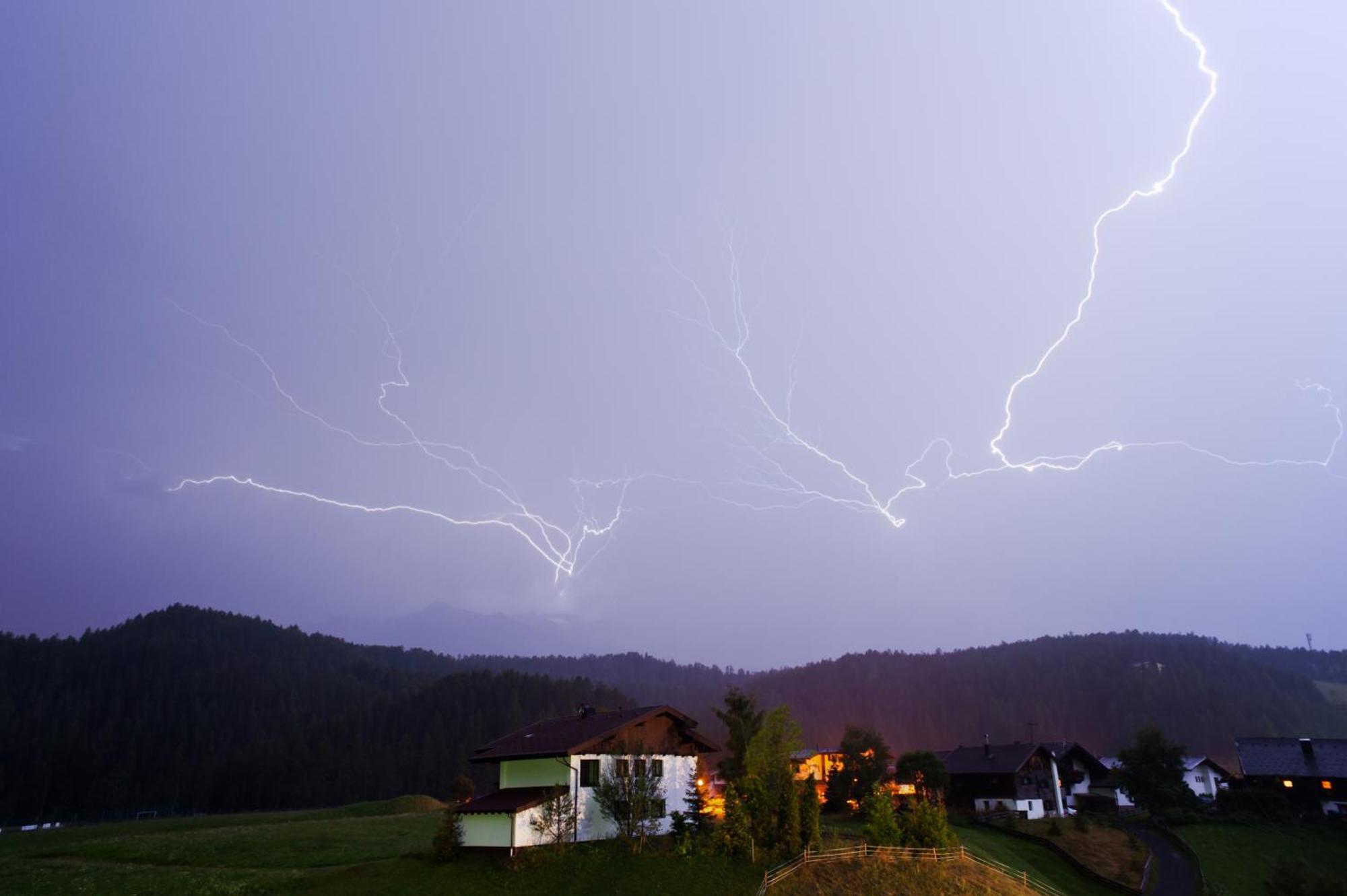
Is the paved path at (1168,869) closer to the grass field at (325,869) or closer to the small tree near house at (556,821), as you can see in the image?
the grass field at (325,869)

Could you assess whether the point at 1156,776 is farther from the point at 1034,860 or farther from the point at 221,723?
the point at 221,723

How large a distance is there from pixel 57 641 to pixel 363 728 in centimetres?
5865

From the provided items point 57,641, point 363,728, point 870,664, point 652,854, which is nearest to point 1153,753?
point 652,854

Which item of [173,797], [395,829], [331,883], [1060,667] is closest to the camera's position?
[331,883]

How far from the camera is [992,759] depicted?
52.2 m

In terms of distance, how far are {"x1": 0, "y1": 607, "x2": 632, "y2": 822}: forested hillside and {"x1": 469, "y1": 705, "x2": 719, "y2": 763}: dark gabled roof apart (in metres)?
63.7

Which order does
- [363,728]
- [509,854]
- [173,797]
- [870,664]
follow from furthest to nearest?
1. [870,664]
2. [363,728]
3. [173,797]
4. [509,854]

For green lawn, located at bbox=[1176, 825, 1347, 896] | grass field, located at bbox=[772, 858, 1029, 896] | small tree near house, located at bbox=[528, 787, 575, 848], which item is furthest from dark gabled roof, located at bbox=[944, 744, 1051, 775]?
small tree near house, located at bbox=[528, 787, 575, 848]

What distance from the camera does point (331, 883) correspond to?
76.6ft

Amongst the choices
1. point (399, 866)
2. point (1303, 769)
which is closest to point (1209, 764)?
point (1303, 769)

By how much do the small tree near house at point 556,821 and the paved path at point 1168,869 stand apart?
2672 cm

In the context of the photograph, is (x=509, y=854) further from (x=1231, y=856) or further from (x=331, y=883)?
(x=1231, y=856)

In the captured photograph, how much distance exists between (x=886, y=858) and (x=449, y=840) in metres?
15.5

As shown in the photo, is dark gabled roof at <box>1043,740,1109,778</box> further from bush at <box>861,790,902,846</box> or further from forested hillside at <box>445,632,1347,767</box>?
forested hillside at <box>445,632,1347,767</box>
